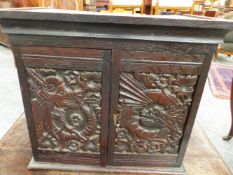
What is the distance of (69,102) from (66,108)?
0.12 feet

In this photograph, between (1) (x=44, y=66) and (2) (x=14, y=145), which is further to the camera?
(2) (x=14, y=145)

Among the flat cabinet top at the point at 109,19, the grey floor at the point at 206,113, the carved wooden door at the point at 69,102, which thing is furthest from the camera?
the grey floor at the point at 206,113

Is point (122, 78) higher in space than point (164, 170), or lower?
higher

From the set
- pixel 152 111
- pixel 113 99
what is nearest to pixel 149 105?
pixel 152 111

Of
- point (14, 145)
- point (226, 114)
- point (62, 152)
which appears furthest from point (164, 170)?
point (226, 114)

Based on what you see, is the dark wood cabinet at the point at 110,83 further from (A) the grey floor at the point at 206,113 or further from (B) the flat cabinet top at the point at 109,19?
(A) the grey floor at the point at 206,113

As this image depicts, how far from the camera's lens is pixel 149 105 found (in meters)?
1.00

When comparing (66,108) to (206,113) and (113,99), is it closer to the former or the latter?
(113,99)

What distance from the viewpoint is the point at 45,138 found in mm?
1084

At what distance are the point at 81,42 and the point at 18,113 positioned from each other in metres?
1.15

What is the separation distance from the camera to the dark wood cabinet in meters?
0.82

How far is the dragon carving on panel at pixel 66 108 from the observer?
3.06ft

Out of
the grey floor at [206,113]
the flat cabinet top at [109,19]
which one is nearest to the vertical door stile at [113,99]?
the flat cabinet top at [109,19]

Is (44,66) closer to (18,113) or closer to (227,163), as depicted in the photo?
(18,113)
